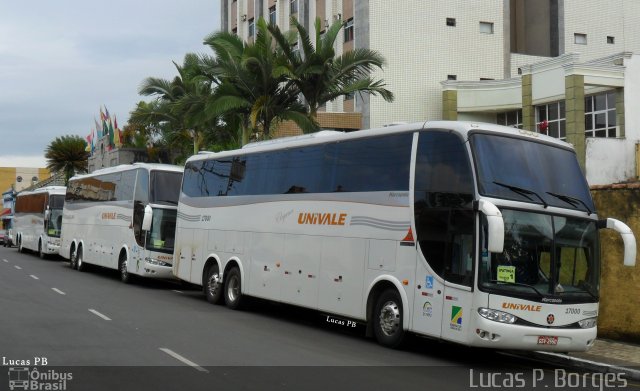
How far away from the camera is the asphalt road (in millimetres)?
9930

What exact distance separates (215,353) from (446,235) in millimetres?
3976

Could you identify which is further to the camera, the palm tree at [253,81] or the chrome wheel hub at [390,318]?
the palm tree at [253,81]

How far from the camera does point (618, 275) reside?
49.6 feet

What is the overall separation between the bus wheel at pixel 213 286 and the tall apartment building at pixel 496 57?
17.2 metres

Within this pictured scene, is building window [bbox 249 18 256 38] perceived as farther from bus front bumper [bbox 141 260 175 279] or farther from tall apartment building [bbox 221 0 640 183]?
bus front bumper [bbox 141 260 175 279]

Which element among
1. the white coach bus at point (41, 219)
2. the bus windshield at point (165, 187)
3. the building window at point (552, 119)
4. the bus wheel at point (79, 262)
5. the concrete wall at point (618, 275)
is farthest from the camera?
the white coach bus at point (41, 219)

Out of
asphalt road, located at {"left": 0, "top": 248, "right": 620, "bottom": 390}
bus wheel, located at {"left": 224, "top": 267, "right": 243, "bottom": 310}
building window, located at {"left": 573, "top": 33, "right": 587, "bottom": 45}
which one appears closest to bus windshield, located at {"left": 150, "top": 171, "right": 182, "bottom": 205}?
asphalt road, located at {"left": 0, "top": 248, "right": 620, "bottom": 390}

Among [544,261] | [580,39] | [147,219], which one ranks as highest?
[580,39]

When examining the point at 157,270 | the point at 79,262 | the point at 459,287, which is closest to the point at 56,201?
the point at 79,262

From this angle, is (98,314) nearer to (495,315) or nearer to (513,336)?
(495,315)

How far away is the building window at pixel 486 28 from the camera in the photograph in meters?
42.3

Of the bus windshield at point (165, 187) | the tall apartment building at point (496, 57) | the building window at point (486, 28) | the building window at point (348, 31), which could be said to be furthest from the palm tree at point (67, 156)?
the bus windshield at point (165, 187)

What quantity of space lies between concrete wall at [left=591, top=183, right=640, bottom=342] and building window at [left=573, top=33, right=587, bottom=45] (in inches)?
1240

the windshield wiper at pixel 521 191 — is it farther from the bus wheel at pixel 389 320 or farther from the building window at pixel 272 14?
the building window at pixel 272 14
